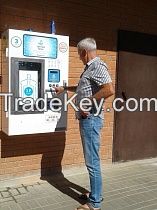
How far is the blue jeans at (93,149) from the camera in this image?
357 centimetres

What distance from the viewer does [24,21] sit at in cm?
439

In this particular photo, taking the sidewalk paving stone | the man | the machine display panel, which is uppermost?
the machine display panel

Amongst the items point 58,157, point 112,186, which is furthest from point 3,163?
point 112,186

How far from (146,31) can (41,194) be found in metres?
3.10

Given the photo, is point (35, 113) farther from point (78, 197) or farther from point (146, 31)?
point (146, 31)

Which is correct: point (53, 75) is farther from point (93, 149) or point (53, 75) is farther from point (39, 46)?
point (93, 149)

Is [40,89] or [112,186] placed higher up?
[40,89]

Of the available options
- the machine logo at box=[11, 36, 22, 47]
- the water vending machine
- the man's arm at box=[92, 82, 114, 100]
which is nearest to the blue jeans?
the man's arm at box=[92, 82, 114, 100]

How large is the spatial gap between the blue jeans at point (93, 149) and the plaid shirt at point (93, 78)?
0.85 feet

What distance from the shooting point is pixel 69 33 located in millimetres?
4750

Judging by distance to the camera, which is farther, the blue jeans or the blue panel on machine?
the blue panel on machine

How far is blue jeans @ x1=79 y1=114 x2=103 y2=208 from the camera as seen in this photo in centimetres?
357

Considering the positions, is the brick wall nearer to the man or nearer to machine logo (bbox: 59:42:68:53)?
machine logo (bbox: 59:42:68:53)

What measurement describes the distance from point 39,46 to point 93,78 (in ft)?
3.32
